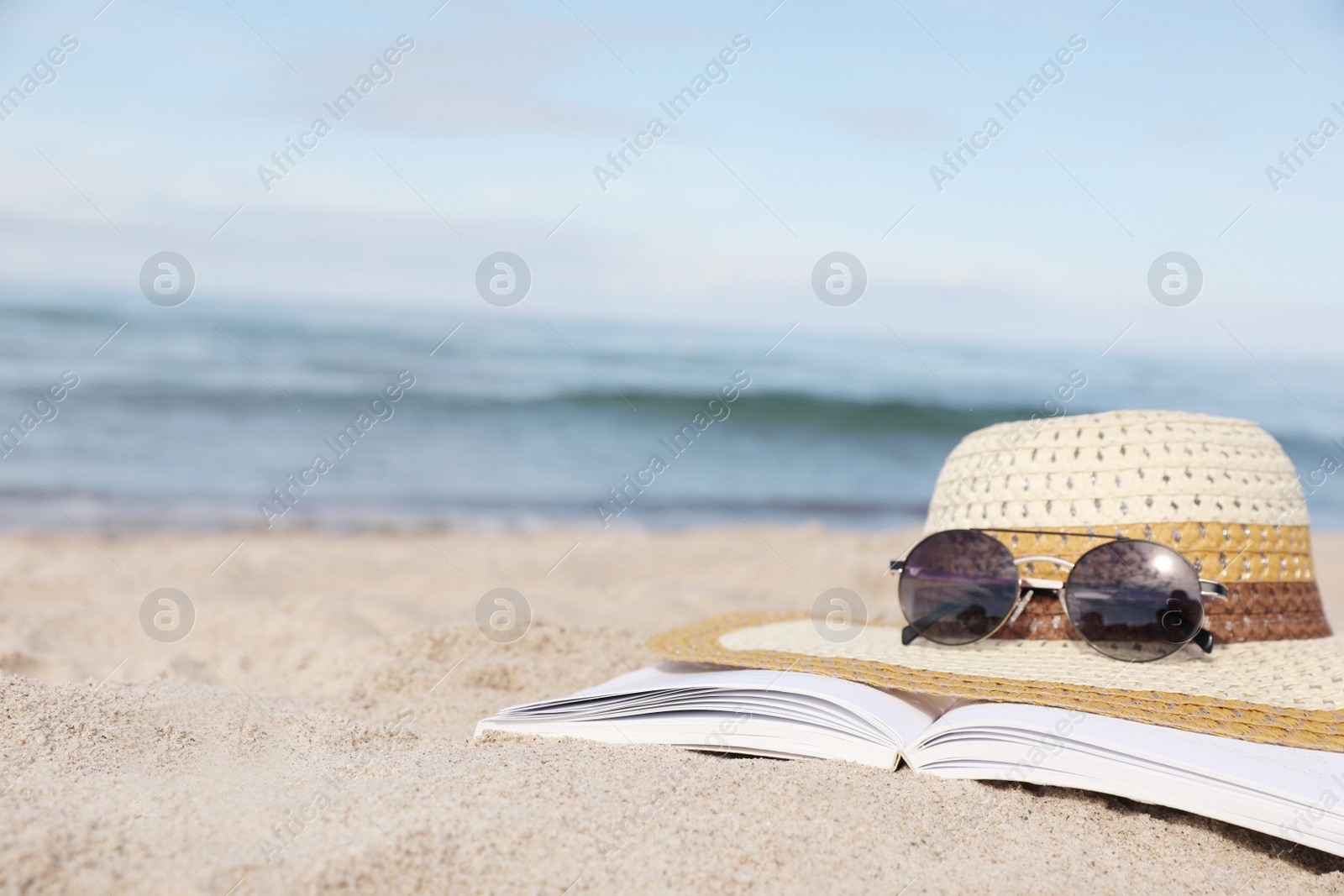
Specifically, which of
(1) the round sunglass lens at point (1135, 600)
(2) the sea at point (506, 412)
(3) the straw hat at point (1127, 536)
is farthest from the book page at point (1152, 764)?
(2) the sea at point (506, 412)

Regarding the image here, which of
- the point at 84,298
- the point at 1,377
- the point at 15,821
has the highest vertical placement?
the point at 84,298

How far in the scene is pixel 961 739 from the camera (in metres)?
Answer: 1.70

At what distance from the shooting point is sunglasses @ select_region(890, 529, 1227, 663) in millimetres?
2043

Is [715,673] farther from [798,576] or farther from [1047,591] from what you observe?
[798,576]

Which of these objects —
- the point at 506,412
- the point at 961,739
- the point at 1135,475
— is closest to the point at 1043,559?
the point at 1135,475

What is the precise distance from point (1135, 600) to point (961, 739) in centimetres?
62

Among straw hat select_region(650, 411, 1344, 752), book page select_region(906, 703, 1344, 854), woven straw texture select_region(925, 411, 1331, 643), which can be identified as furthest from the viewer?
woven straw texture select_region(925, 411, 1331, 643)

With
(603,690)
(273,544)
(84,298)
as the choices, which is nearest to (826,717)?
(603,690)

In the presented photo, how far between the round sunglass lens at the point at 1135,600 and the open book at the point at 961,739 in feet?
1.28

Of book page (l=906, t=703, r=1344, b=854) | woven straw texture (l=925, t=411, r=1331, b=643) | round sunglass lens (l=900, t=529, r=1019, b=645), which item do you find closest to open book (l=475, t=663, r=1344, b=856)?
book page (l=906, t=703, r=1344, b=854)

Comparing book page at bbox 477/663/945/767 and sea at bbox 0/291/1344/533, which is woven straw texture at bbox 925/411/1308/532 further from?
sea at bbox 0/291/1344/533

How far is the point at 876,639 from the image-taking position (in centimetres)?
243

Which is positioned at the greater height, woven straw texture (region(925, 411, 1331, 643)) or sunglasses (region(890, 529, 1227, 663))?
woven straw texture (region(925, 411, 1331, 643))

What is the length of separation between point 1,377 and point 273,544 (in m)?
8.87
